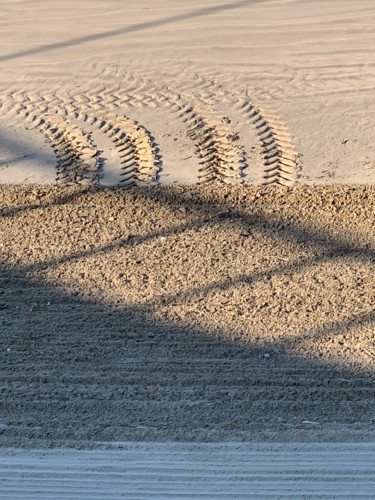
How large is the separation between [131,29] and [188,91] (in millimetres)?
1786

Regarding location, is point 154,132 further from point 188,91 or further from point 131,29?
point 131,29

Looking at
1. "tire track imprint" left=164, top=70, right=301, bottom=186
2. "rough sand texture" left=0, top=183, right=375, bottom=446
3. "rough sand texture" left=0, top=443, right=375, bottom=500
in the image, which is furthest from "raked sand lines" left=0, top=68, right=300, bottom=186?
"rough sand texture" left=0, top=443, right=375, bottom=500

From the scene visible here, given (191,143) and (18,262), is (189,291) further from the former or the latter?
(191,143)

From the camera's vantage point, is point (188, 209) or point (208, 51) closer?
point (188, 209)

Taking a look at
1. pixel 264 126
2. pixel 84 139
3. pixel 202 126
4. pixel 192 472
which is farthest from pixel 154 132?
pixel 192 472

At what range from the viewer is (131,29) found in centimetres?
1030

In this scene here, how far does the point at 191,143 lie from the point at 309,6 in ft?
11.7

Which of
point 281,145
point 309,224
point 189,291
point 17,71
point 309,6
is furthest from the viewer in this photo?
point 309,6

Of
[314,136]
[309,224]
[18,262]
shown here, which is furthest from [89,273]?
[314,136]

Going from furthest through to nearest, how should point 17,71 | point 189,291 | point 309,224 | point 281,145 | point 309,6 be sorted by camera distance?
1. point 309,6
2. point 17,71
3. point 281,145
4. point 309,224
5. point 189,291

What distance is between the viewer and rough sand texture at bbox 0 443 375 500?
438 centimetres

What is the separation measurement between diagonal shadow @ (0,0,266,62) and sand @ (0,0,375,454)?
3cm

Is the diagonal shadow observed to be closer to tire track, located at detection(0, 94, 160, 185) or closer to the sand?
the sand

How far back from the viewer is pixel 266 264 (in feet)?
20.6
